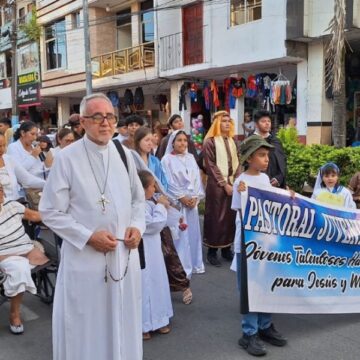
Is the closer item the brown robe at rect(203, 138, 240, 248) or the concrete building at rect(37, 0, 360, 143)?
the brown robe at rect(203, 138, 240, 248)

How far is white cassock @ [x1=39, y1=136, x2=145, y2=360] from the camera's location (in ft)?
8.77

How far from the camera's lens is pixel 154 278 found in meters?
3.92

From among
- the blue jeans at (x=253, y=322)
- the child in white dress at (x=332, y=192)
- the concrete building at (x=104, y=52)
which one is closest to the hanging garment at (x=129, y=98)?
the concrete building at (x=104, y=52)

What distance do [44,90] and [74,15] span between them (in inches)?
176

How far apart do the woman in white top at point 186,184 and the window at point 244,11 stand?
8.51 meters

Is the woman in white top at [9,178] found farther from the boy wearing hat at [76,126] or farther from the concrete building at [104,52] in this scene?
the concrete building at [104,52]

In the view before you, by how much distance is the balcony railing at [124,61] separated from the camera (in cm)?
1705

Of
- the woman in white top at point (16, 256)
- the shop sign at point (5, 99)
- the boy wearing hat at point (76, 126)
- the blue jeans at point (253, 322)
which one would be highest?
the shop sign at point (5, 99)

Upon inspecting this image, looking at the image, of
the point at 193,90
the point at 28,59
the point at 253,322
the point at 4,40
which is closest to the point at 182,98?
the point at 193,90

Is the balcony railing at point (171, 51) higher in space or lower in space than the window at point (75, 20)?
lower

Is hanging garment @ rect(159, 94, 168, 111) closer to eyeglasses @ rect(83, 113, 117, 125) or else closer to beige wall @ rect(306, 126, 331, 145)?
beige wall @ rect(306, 126, 331, 145)

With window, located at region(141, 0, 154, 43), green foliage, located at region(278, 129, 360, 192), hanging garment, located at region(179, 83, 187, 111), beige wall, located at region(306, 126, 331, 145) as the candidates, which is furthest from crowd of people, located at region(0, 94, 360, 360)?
window, located at region(141, 0, 154, 43)

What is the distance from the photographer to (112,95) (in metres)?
19.2

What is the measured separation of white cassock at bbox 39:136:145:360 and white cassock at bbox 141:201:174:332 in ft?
3.42
